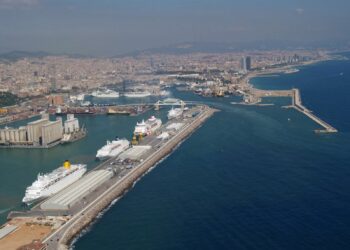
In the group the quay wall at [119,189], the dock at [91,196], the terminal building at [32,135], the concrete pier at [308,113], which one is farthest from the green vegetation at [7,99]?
the concrete pier at [308,113]

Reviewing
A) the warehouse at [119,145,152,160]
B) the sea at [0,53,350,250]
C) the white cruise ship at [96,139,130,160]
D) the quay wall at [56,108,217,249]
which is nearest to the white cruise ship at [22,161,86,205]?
the sea at [0,53,350,250]

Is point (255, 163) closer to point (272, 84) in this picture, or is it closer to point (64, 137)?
point (64, 137)

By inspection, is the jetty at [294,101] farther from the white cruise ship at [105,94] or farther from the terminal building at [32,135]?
the terminal building at [32,135]

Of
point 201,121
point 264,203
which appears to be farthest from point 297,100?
point 264,203

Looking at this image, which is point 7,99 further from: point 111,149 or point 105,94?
point 111,149

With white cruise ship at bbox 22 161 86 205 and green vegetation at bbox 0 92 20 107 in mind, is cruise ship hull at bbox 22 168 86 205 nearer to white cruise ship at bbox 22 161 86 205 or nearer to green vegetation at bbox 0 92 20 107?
white cruise ship at bbox 22 161 86 205

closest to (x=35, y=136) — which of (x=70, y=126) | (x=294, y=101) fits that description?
(x=70, y=126)
